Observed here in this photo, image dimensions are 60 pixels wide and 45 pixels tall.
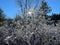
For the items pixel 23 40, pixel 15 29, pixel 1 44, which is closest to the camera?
pixel 23 40

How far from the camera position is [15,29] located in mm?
9188

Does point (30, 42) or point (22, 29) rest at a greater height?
point (22, 29)

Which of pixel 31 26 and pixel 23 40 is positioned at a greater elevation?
pixel 31 26

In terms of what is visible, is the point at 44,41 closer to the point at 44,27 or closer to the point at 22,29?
the point at 44,27

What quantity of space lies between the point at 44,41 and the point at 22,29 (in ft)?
3.93

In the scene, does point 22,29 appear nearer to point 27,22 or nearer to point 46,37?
point 27,22

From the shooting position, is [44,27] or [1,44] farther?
[1,44]

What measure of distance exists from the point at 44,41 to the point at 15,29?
1.58 meters

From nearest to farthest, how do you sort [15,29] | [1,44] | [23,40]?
[23,40], [15,29], [1,44]

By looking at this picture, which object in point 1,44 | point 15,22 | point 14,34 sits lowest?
point 1,44

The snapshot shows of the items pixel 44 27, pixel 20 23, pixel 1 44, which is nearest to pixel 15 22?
pixel 20 23

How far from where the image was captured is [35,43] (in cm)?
862

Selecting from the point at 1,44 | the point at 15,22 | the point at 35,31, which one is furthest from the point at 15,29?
the point at 1,44

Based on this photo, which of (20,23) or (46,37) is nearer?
(46,37)
